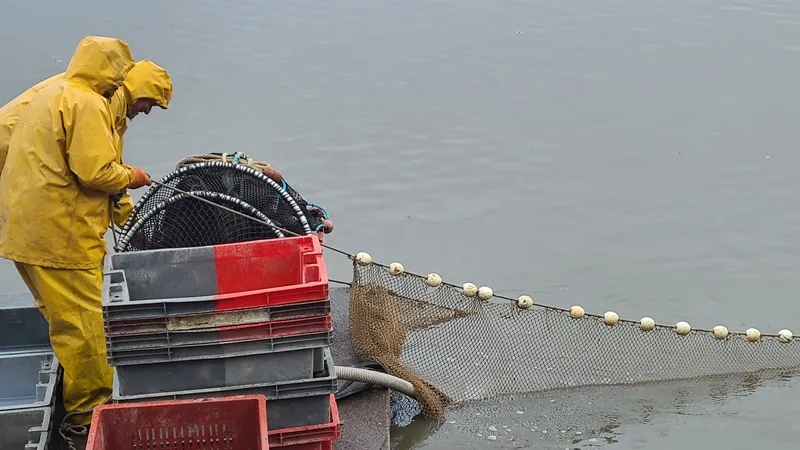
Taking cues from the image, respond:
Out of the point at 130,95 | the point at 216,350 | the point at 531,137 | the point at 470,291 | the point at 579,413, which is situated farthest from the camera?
the point at 531,137

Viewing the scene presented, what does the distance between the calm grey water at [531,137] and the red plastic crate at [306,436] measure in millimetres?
1048

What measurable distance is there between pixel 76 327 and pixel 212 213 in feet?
2.72

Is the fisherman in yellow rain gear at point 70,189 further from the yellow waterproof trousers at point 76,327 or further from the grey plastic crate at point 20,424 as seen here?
the grey plastic crate at point 20,424

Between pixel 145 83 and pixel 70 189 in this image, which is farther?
pixel 145 83

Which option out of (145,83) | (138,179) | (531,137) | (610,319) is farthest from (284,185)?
(531,137)

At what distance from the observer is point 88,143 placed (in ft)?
13.4

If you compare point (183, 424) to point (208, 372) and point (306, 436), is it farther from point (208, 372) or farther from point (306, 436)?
point (306, 436)

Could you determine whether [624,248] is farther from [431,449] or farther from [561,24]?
[561,24]

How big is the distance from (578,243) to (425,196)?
142 centimetres

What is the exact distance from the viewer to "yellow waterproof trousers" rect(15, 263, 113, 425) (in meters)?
4.30

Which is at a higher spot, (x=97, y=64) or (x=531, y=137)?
(x=97, y=64)

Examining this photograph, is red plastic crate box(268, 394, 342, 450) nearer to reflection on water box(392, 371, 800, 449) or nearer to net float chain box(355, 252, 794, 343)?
reflection on water box(392, 371, 800, 449)

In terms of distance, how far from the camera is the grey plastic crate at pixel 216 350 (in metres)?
3.72

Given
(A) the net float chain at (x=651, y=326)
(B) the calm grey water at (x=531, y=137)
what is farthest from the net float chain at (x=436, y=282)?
(B) the calm grey water at (x=531, y=137)
